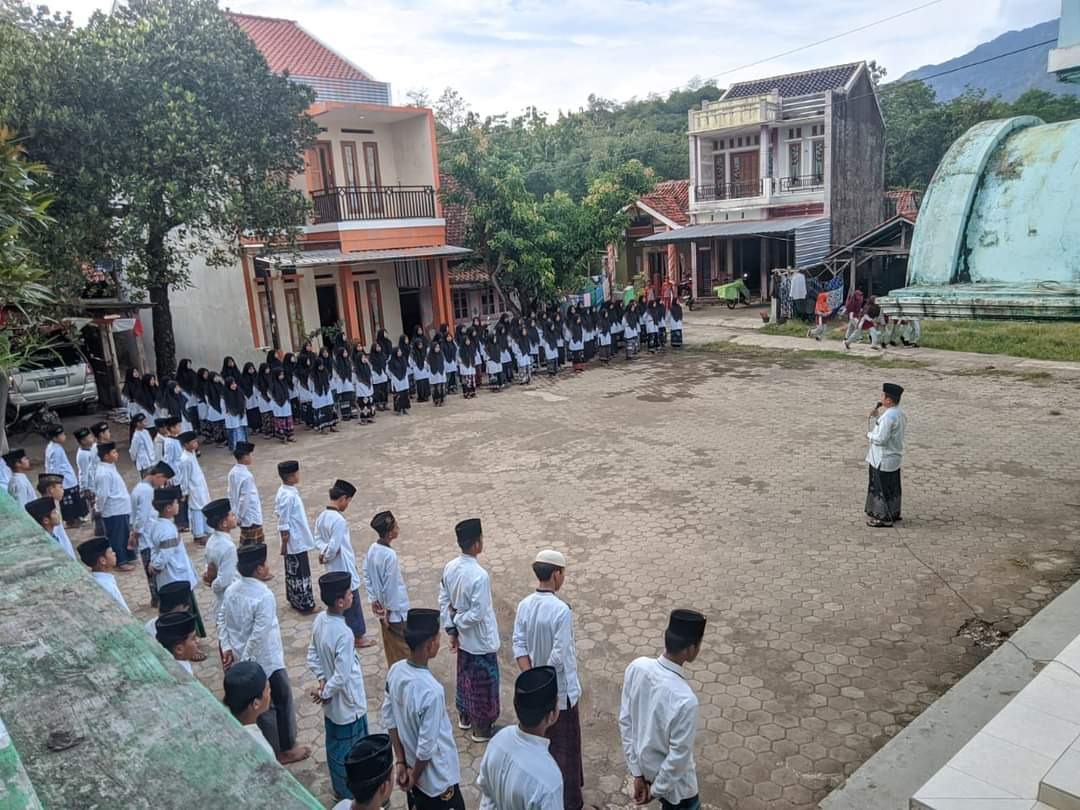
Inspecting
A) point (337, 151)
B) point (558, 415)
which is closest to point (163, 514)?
point (558, 415)

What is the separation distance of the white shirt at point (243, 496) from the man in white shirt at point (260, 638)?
2.56 metres

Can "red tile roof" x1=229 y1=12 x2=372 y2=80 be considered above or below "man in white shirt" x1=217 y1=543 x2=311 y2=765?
above

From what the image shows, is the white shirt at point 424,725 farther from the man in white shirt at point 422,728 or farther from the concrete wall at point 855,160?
the concrete wall at point 855,160

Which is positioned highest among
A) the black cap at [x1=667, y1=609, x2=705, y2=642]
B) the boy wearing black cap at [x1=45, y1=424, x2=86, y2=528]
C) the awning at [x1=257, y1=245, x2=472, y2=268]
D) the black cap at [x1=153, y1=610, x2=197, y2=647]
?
the awning at [x1=257, y1=245, x2=472, y2=268]

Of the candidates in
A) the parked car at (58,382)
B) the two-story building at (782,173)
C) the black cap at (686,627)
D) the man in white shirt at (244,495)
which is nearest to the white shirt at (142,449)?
the man in white shirt at (244,495)

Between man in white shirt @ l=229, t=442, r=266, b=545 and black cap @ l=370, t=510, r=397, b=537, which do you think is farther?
man in white shirt @ l=229, t=442, r=266, b=545

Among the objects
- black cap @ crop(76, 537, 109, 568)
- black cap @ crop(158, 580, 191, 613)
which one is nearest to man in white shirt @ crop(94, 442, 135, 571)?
black cap @ crop(76, 537, 109, 568)

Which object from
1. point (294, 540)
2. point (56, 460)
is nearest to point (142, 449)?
point (56, 460)

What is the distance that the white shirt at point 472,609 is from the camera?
464cm

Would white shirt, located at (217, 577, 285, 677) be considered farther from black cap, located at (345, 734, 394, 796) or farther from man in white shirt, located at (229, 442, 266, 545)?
man in white shirt, located at (229, 442, 266, 545)

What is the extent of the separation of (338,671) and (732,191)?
24.6 m

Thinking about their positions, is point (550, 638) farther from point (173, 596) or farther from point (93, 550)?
point (93, 550)

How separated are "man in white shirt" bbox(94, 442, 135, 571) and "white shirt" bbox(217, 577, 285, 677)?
3.58 m

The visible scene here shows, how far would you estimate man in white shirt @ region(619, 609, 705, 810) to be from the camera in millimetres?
3383
